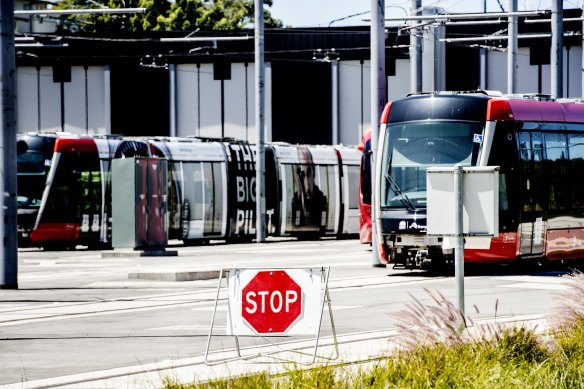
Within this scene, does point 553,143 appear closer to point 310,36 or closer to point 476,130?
point 476,130

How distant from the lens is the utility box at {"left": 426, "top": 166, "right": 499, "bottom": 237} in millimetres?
12719

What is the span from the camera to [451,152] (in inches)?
992

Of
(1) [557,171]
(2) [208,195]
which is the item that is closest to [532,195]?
(1) [557,171]

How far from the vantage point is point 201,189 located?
43.1 metres

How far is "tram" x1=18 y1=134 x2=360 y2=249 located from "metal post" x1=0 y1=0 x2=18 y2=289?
16.8 m

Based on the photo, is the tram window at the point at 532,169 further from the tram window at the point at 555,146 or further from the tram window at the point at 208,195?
the tram window at the point at 208,195

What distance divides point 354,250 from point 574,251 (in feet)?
35.9

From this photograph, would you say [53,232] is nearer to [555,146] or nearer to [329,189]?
[329,189]

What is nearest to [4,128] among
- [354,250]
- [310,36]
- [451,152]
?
[451,152]

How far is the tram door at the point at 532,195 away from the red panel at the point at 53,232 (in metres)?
16.6

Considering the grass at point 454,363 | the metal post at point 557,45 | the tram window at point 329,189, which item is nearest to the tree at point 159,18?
the tram window at point 329,189

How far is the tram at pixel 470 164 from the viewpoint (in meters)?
25.3

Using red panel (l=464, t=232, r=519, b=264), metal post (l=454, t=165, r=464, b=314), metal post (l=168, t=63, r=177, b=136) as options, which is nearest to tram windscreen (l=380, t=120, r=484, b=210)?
red panel (l=464, t=232, r=519, b=264)

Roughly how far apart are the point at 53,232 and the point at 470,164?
56.8 feet
